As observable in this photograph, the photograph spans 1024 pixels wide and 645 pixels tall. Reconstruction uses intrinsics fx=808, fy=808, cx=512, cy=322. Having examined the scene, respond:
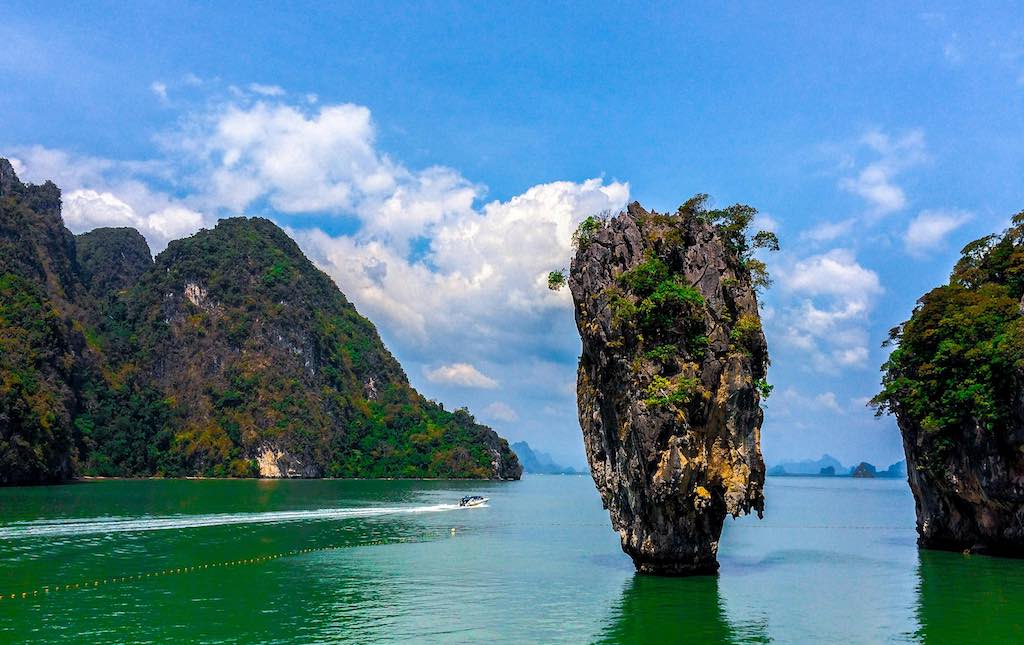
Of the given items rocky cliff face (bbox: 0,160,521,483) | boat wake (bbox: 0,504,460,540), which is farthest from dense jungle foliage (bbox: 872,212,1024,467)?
rocky cliff face (bbox: 0,160,521,483)

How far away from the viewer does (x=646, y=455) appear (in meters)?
33.7

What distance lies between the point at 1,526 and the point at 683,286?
49.8 metres

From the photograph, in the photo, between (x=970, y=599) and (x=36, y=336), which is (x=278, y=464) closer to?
(x=36, y=336)

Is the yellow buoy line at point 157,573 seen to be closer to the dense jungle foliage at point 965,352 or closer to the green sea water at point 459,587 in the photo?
the green sea water at point 459,587

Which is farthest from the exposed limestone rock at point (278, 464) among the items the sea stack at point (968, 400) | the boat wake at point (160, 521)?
the sea stack at point (968, 400)

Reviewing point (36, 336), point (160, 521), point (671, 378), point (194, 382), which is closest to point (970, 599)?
point (671, 378)

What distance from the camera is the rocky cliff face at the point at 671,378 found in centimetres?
3369

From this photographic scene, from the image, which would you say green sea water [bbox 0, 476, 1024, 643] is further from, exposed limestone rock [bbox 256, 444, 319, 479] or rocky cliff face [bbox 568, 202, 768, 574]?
exposed limestone rock [bbox 256, 444, 319, 479]

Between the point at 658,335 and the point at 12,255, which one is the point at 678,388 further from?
the point at 12,255

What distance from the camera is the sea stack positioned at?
39312mm

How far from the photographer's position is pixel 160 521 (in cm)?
6284

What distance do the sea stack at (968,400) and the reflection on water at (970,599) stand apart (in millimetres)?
2582

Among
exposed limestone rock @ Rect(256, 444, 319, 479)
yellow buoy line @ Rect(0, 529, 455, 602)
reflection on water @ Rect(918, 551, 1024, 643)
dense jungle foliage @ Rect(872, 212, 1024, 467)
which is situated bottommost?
yellow buoy line @ Rect(0, 529, 455, 602)

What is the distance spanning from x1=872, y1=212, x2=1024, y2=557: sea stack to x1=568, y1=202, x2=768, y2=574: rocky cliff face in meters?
12.2
